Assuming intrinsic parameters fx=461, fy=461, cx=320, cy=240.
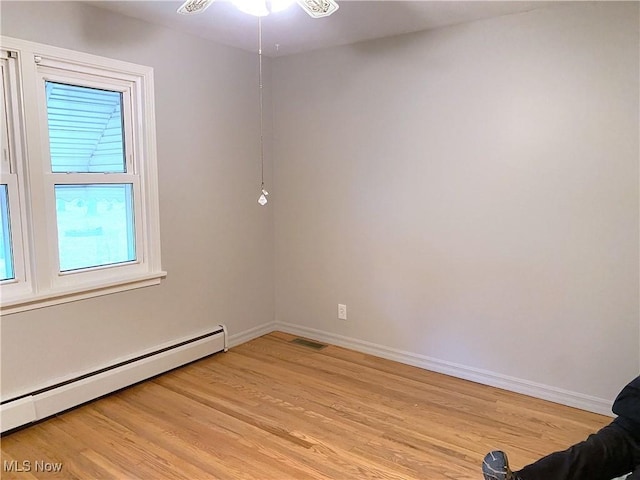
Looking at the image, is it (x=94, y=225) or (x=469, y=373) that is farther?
(x=469, y=373)

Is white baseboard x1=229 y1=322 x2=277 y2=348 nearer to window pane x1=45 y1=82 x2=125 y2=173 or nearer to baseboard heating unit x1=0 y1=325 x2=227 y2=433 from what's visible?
baseboard heating unit x1=0 y1=325 x2=227 y2=433

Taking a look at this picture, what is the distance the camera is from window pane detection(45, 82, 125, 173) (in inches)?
103

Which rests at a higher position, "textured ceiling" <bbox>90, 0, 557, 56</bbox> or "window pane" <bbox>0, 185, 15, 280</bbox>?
"textured ceiling" <bbox>90, 0, 557, 56</bbox>

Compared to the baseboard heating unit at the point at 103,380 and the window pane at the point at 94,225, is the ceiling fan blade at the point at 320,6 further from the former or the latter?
the baseboard heating unit at the point at 103,380

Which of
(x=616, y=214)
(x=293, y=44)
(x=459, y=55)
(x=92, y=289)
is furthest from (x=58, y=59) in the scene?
(x=616, y=214)

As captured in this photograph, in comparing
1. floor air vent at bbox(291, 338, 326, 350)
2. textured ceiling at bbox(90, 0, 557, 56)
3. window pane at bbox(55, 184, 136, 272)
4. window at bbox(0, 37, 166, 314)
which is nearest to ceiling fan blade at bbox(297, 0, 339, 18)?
textured ceiling at bbox(90, 0, 557, 56)

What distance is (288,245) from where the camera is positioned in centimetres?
395

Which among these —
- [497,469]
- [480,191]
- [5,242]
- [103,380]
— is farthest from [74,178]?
[497,469]

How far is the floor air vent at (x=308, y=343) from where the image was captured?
3715 mm

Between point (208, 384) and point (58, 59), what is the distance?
83.9 inches

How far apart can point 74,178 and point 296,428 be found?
191cm

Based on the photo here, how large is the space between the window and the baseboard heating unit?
0.48m

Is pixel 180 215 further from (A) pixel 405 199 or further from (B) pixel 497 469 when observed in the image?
(B) pixel 497 469

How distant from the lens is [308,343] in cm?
380
